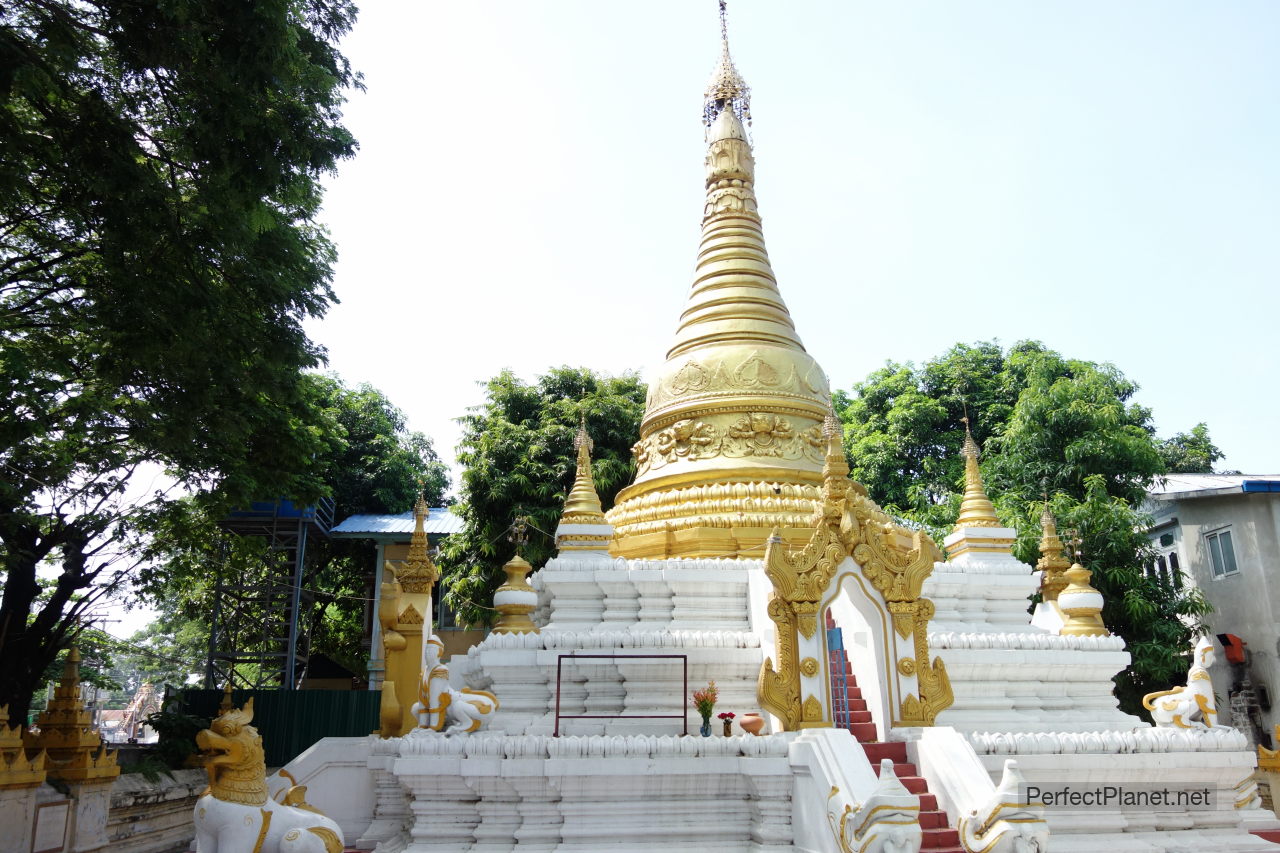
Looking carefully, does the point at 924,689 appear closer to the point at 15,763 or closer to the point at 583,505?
the point at 583,505

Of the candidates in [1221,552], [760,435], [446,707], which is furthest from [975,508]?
[446,707]

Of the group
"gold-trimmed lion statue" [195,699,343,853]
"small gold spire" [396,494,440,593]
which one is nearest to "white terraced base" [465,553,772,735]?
"small gold spire" [396,494,440,593]

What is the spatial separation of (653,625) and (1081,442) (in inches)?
551

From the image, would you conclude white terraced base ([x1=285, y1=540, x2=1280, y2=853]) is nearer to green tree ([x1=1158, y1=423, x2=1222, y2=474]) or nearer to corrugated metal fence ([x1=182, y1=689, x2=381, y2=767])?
corrugated metal fence ([x1=182, y1=689, x2=381, y2=767])

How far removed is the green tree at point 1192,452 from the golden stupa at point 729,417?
21.8 metres

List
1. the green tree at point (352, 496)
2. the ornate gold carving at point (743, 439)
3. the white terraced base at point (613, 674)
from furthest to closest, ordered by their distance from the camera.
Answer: the green tree at point (352, 496) < the ornate gold carving at point (743, 439) < the white terraced base at point (613, 674)

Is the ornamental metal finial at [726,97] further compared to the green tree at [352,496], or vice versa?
the green tree at [352,496]

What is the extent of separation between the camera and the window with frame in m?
23.2

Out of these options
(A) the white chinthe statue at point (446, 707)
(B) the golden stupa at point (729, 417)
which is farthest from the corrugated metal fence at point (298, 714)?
(A) the white chinthe statue at point (446, 707)

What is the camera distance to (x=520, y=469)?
27.3 meters

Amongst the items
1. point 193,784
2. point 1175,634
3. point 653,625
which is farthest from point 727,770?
point 1175,634

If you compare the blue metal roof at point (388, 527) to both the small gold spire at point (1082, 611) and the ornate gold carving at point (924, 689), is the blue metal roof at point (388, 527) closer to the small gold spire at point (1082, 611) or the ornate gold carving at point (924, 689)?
the small gold spire at point (1082, 611)

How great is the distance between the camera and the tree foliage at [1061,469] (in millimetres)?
20984

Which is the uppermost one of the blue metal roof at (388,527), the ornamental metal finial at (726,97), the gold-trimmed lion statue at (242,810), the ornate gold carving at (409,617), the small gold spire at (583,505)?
the ornamental metal finial at (726,97)
